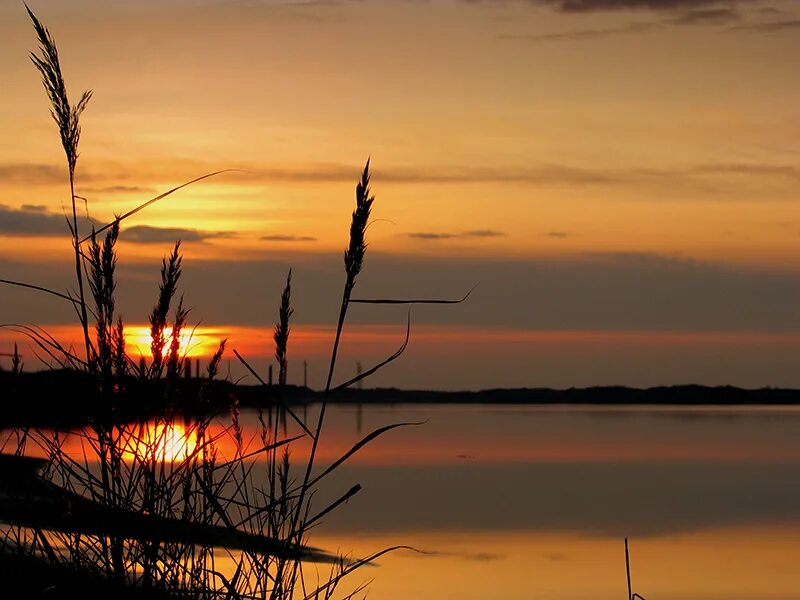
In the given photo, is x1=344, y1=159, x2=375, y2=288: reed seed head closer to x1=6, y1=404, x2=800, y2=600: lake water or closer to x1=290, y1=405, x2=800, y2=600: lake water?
x1=6, y1=404, x2=800, y2=600: lake water

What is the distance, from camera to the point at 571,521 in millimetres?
29312

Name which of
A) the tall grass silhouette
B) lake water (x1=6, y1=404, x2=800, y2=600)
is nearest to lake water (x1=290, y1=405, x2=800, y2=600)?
lake water (x1=6, y1=404, x2=800, y2=600)

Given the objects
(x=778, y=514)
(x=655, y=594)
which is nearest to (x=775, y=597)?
(x=655, y=594)

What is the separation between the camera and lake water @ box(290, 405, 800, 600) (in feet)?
60.6

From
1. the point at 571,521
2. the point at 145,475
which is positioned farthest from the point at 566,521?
the point at 145,475

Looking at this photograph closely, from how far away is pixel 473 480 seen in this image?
4106cm

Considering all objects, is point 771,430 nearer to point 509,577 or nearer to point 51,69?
point 509,577

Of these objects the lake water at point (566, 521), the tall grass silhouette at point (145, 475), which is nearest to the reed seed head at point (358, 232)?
the tall grass silhouette at point (145, 475)

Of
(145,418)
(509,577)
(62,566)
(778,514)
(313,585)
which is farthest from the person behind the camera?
(778,514)

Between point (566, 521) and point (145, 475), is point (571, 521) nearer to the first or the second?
point (566, 521)

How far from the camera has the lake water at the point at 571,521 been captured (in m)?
18.5

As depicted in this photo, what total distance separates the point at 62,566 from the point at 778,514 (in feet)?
99.6

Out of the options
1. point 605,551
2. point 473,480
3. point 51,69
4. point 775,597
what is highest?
point 473,480

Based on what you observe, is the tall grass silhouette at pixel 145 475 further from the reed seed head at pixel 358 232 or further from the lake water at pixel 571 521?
the lake water at pixel 571 521
